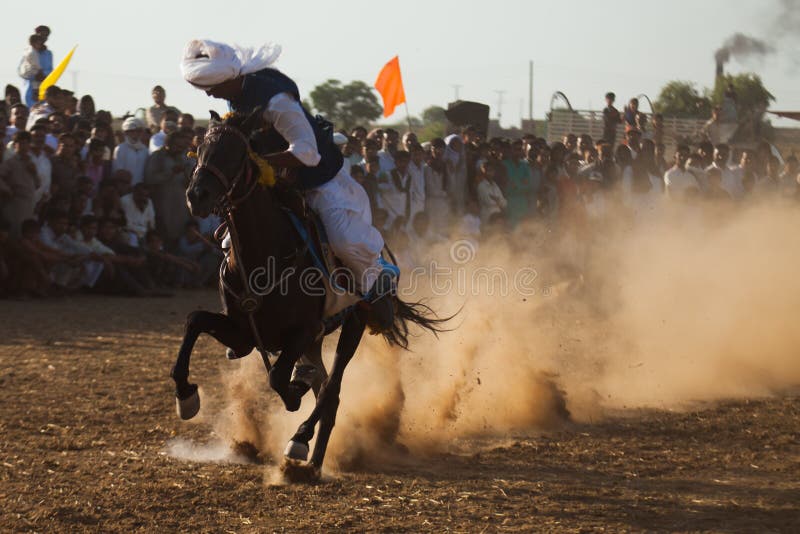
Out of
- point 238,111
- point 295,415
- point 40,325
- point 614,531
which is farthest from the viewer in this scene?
point 40,325

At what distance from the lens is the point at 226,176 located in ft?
20.0

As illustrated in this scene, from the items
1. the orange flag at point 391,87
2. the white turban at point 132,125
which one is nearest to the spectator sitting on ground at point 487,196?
the orange flag at point 391,87

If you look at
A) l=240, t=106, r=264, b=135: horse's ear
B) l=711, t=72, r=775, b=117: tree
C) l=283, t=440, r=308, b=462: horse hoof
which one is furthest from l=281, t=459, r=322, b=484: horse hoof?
l=711, t=72, r=775, b=117: tree

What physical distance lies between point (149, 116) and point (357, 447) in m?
11.8

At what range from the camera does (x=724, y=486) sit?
6734 millimetres

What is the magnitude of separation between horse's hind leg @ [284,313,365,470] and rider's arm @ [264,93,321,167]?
1344 millimetres

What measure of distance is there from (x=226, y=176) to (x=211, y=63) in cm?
81

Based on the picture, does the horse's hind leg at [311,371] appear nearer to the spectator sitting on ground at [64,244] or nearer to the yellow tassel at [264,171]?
the yellow tassel at [264,171]

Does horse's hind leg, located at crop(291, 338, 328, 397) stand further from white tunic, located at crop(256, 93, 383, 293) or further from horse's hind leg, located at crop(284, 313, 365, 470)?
white tunic, located at crop(256, 93, 383, 293)

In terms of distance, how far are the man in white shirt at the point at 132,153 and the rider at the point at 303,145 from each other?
8659mm

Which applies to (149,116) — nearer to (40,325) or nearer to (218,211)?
(40,325)

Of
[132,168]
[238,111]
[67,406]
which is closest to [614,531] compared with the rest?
[238,111]

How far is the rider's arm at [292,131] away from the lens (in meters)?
6.61

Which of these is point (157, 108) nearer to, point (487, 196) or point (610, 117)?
point (487, 196)
